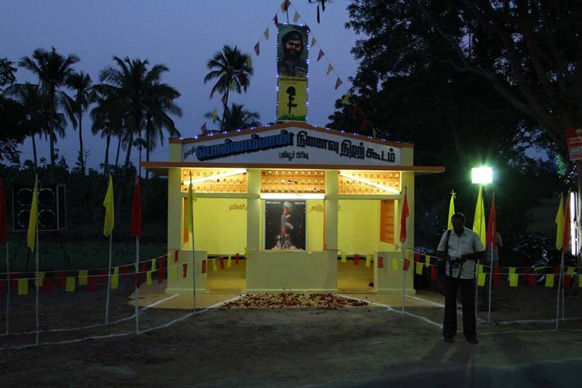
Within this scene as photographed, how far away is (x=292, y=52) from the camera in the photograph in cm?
1412

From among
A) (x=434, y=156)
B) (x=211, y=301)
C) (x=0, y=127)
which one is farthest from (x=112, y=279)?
(x=434, y=156)

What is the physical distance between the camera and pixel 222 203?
55.4 feet

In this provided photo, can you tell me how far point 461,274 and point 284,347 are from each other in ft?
8.93

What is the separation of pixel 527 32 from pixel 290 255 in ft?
22.8

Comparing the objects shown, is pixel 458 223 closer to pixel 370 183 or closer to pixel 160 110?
pixel 370 183

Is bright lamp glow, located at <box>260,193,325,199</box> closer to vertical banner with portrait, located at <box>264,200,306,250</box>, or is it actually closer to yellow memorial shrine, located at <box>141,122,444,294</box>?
yellow memorial shrine, located at <box>141,122,444,294</box>

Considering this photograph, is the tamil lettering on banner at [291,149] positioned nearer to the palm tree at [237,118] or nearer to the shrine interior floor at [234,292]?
the shrine interior floor at [234,292]

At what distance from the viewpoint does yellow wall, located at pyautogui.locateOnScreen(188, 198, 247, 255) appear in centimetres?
1648

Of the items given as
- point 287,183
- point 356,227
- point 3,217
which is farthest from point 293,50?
point 3,217

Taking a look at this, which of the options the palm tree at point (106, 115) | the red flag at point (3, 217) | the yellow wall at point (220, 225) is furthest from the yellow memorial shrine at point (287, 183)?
the palm tree at point (106, 115)

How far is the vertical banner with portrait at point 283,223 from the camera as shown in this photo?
14297 mm

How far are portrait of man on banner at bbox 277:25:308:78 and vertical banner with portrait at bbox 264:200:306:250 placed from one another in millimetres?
3150

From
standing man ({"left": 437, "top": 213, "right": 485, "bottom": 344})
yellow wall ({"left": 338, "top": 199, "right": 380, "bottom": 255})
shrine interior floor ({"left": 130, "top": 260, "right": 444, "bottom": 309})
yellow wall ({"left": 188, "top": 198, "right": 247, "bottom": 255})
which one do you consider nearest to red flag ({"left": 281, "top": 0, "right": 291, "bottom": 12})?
yellow wall ({"left": 188, "top": 198, "right": 247, "bottom": 255})

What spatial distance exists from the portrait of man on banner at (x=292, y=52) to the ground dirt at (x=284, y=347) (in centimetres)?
570
